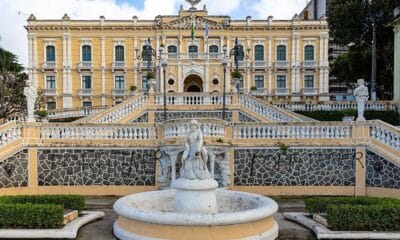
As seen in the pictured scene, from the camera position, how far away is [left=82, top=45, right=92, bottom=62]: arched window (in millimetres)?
49625

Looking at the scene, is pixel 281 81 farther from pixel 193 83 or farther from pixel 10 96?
pixel 10 96

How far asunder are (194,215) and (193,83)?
38886 millimetres

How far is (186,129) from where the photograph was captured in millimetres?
14977

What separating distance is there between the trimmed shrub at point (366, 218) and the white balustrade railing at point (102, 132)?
7.90m

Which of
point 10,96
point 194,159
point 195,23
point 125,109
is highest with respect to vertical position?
point 195,23

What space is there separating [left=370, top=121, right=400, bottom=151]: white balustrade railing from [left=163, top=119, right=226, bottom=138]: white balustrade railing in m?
5.44

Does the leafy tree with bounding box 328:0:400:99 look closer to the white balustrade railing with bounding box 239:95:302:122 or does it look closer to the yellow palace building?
the yellow palace building

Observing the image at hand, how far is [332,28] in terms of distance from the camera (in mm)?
39875

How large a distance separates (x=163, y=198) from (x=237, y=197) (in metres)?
2.01

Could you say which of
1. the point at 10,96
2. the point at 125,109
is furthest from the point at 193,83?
the point at 125,109

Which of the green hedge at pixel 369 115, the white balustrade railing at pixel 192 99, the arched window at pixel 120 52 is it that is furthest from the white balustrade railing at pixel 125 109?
the arched window at pixel 120 52

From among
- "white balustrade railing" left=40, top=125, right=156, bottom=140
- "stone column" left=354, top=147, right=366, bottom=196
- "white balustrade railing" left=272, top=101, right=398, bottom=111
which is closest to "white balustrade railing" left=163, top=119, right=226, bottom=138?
"white balustrade railing" left=40, top=125, right=156, bottom=140

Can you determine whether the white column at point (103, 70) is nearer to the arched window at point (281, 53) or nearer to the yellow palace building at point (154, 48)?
the yellow palace building at point (154, 48)

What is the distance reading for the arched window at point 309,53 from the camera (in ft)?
163
